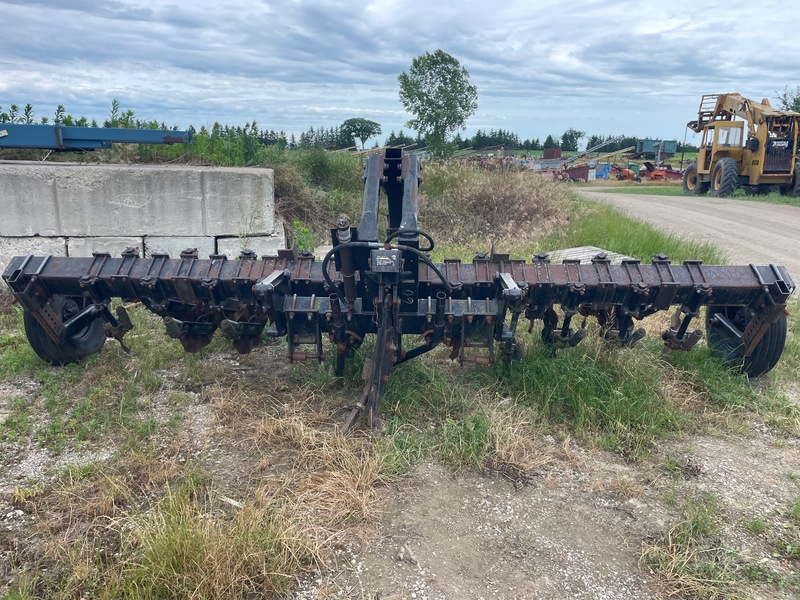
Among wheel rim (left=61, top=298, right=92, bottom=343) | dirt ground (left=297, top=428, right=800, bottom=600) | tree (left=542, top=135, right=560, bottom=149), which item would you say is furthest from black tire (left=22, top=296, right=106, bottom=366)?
tree (left=542, top=135, right=560, bottom=149)

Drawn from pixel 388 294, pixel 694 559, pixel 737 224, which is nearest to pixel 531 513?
pixel 694 559

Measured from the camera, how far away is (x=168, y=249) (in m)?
6.61

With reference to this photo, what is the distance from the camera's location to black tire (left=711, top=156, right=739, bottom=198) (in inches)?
687

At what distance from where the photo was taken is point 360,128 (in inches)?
887

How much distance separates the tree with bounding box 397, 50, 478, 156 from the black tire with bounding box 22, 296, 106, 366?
604 inches

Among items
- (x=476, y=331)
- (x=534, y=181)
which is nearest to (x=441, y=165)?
(x=534, y=181)

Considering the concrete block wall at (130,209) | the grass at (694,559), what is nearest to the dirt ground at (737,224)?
the grass at (694,559)

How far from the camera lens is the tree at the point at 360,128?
73.6ft

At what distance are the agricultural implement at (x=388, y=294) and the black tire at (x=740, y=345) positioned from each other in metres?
0.01

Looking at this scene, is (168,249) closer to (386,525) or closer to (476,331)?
(476,331)

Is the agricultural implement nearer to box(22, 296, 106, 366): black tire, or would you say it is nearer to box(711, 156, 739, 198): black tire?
box(22, 296, 106, 366): black tire

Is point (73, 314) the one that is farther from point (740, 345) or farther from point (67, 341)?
point (740, 345)

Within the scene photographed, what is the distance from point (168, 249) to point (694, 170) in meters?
18.5

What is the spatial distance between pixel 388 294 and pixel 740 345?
2343mm
